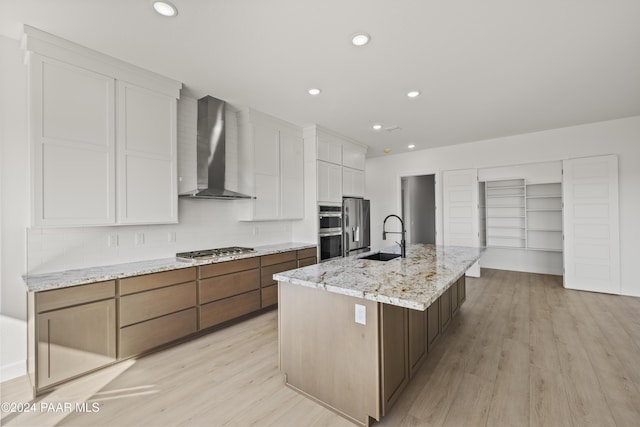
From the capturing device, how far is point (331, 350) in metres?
1.91

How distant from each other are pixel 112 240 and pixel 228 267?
3.83ft

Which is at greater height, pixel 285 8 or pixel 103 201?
pixel 285 8

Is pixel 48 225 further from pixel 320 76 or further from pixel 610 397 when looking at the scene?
pixel 610 397

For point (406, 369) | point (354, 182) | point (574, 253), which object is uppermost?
point (354, 182)

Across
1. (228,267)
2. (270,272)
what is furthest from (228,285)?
(270,272)

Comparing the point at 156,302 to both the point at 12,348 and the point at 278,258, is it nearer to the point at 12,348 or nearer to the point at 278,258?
the point at 12,348

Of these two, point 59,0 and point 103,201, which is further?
point 103,201

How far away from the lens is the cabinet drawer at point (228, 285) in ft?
10.1

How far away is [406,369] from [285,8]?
2723mm

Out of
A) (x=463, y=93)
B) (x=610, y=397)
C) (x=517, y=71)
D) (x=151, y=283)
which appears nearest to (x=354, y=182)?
(x=463, y=93)

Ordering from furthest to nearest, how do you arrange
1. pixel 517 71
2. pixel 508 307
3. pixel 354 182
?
1. pixel 354 182
2. pixel 508 307
3. pixel 517 71

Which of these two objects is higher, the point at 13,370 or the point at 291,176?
the point at 291,176

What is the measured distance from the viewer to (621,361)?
2508 mm

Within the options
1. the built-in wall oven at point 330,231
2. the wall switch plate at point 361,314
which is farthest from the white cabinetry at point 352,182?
the wall switch plate at point 361,314
